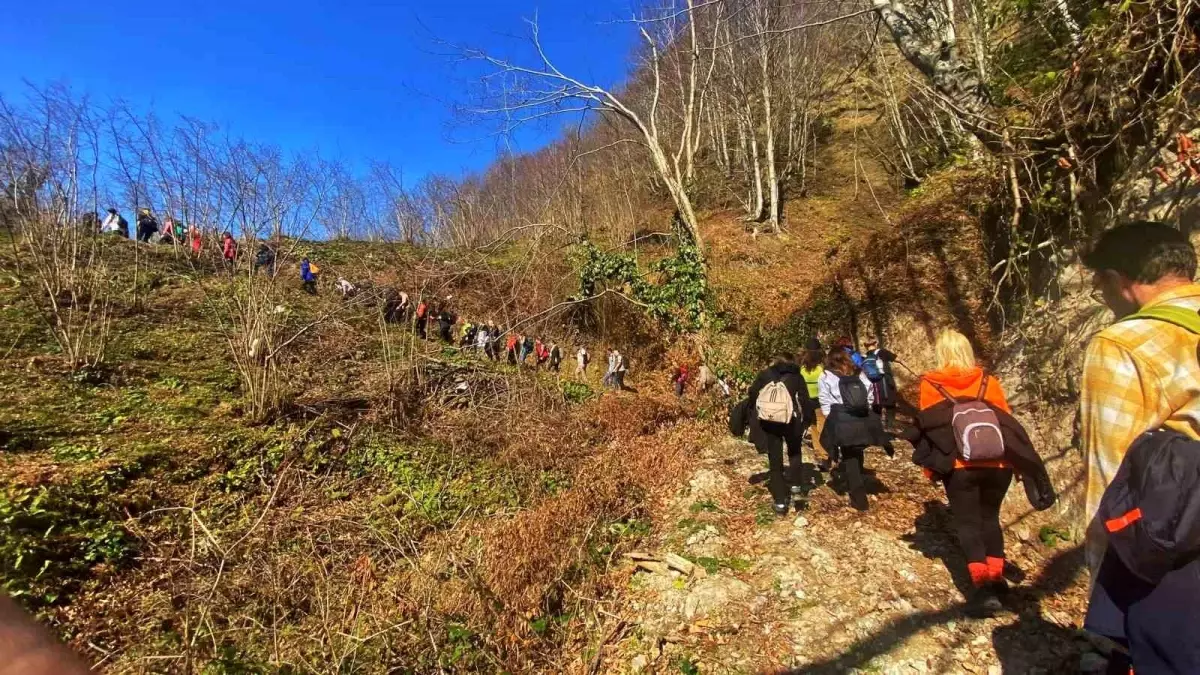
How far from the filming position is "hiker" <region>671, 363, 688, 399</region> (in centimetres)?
1186

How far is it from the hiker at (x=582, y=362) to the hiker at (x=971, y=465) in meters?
10.1

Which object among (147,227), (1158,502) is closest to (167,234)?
(147,227)

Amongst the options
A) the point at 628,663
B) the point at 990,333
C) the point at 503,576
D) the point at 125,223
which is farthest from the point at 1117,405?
the point at 125,223

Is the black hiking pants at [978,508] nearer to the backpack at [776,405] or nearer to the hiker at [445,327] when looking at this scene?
the backpack at [776,405]

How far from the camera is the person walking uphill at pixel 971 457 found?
373 cm

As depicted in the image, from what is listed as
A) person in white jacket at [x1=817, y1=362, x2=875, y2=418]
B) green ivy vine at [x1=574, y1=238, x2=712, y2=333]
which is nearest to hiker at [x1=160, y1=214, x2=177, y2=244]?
green ivy vine at [x1=574, y1=238, x2=712, y2=333]

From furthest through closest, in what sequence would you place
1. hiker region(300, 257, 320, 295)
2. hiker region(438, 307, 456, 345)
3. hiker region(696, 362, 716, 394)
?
hiker region(300, 257, 320, 295), hiker region(438, 307, 456, 345), hiker region(696, 362, 716, 394)

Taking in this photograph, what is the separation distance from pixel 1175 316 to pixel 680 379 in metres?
10.4

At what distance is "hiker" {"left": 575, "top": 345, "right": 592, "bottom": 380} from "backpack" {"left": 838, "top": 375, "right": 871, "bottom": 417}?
28.5ft

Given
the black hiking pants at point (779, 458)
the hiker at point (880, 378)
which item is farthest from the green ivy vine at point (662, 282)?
the black hiking pants at point (779, 458)

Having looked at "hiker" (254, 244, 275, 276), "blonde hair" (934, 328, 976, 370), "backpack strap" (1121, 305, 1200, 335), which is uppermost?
"hiker" (254, 244, 275, 276)

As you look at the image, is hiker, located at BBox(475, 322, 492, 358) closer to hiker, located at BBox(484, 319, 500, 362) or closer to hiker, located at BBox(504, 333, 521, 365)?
hiker, located at BBox(484, 319, 500, 362)

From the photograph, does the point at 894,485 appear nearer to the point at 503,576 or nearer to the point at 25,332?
the point at 503,576

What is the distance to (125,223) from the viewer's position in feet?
51.5
